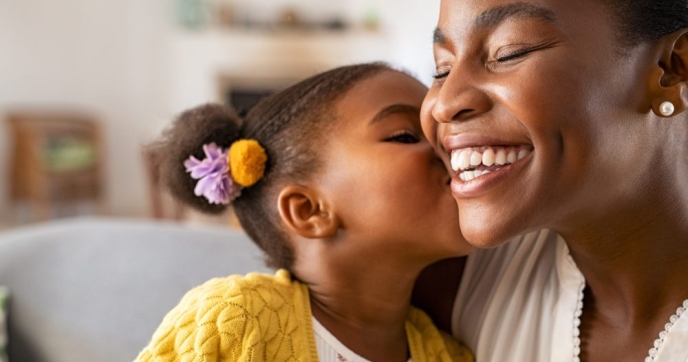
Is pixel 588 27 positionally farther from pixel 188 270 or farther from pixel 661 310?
pixel 188 270

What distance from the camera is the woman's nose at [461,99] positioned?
36.1 inches

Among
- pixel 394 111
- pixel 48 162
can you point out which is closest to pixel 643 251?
pixel 394 111

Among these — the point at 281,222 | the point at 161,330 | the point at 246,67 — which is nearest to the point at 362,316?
the point at 281,222

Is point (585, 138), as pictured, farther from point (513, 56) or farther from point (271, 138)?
point (271, 138)

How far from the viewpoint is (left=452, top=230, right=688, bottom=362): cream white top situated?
3.88 ft

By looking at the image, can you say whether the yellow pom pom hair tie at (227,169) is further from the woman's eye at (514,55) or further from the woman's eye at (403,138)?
the woman's eye at (514,55)

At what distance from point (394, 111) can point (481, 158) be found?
1.12 ft

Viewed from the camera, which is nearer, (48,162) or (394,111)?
(394,111)

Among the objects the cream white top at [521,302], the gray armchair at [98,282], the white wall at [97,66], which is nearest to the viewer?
the cream white top at [521,302]

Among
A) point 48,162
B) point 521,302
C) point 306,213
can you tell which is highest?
point 306,213

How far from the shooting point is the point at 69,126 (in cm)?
610

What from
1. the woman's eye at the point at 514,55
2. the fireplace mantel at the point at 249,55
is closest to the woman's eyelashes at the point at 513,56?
the woman's eye at the point at 514,55

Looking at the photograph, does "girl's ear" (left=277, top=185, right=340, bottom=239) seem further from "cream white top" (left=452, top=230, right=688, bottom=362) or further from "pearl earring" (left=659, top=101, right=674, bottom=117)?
"pearl earring" (left=659, top=101, right=674, bottom=117)

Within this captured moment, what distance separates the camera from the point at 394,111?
1250 mm
